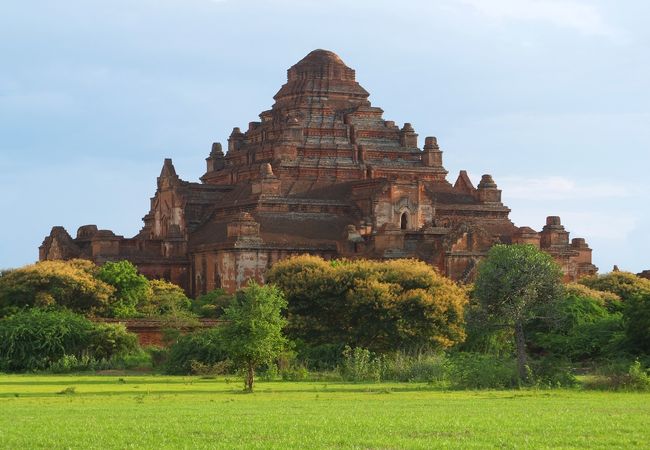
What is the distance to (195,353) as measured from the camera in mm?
55094

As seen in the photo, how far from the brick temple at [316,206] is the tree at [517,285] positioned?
2376cm

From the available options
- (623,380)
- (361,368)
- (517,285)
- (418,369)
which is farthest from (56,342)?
(623,380)

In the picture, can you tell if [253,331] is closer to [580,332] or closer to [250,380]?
[250,380]

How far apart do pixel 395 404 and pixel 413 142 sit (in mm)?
51057

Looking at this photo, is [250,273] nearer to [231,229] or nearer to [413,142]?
[231,229]

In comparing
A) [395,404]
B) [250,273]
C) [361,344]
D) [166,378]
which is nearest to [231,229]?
[250,273]

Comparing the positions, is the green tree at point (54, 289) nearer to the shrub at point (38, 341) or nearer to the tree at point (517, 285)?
the shrub at point (38, 341)

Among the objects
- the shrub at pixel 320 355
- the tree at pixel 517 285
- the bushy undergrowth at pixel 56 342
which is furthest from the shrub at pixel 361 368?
the bushy undergrowth at pixel 56 342

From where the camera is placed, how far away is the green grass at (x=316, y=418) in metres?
26.8

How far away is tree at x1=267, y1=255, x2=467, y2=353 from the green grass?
11.3 m

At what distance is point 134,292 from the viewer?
68625 mm

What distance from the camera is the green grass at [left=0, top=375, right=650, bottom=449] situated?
26.8m

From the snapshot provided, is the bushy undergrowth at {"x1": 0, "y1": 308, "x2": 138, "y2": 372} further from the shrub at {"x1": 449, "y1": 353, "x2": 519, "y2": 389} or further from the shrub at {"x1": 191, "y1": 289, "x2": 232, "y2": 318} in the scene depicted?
the shrub at {"x1": 449, "y1": 353, "x2": 519, "y2": 389}

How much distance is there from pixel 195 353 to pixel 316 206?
84.6 feet
